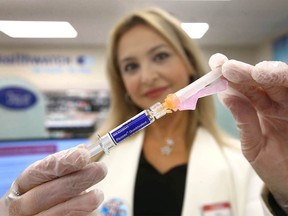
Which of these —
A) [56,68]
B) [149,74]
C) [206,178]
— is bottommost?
[206,178]

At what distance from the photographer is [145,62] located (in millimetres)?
550

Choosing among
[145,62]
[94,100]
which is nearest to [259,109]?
[145,62]

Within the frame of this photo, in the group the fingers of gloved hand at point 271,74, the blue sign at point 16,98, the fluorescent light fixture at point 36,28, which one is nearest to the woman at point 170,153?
the fingers of gloved hand at point 271,74

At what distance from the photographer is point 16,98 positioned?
1.00 metres

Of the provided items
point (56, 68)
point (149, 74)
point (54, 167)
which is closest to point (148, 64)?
point (149, 74)

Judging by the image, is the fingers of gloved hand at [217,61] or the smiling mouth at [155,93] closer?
the fingers of gloved hand at [217,61]

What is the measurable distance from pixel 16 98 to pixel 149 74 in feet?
1.99

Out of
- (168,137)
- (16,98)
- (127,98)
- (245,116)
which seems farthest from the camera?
(16,98)

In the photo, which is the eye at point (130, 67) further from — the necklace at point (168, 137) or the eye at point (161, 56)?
the necklace at point (168, 137)

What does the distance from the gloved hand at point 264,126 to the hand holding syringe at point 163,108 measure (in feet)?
0.09

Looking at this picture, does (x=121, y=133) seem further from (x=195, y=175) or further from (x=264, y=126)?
(x=195, y=175)

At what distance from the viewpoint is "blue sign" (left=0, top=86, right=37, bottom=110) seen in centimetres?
90

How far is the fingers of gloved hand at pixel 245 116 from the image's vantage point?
1.71 ft

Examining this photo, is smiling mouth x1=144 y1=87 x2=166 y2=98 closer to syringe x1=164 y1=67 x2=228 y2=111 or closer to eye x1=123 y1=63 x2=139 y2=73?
eye x1=123 y1=63 x2=139 y2=73
